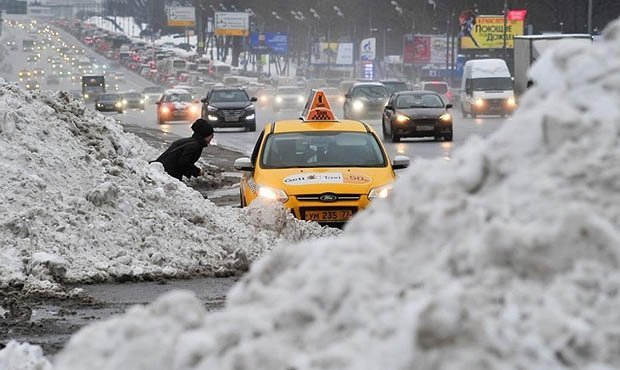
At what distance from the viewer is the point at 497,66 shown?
56.9m

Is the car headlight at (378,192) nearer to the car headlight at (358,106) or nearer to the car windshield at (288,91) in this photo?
the car headlight at (358,106)

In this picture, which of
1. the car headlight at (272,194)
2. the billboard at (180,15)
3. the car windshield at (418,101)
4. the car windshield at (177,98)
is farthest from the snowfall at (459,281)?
the billboard at (180,15)

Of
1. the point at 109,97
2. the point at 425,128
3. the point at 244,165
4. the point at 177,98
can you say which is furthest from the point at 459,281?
the point at 109,97

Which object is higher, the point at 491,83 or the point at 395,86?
the point at 491,83

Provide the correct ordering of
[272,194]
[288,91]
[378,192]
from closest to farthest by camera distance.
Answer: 1. [378,192]
2. [272,194]
3. [288,91]

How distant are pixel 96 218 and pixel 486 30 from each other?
85.2 meters

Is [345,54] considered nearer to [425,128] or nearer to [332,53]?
[332,53]

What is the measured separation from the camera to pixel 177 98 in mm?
57719

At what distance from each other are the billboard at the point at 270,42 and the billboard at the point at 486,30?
40.7 metres

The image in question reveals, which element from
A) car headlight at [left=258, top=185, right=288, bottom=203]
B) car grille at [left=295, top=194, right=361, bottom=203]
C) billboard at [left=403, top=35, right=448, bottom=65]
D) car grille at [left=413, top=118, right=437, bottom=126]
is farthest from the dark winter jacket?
billboard at [left=403, top=35, right=448, bottom=65]

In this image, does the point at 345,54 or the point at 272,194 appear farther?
the point at 345,54

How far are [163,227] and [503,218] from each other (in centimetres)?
869

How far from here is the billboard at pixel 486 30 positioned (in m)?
93.4

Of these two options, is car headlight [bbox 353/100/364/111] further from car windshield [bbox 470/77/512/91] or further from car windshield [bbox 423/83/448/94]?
car windshield [bbox 423/83/448/94]
